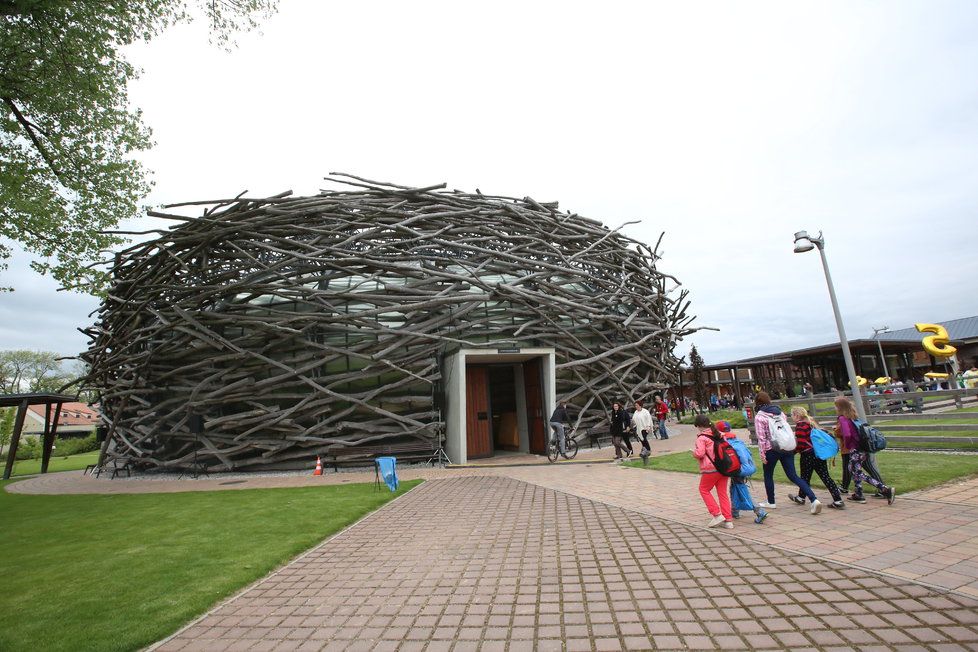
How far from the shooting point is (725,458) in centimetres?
559

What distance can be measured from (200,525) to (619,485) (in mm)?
7478

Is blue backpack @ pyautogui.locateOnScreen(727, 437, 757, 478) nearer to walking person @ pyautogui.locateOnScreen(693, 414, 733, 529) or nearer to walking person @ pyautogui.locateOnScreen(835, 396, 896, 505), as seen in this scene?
walking person @ pyautogui.locateOnScreen(693, 414, 733, 529)

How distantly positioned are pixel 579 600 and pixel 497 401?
15103 millimetres

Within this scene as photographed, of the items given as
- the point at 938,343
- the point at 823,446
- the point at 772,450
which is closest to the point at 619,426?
the point at 772,450

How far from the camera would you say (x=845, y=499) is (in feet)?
21.8

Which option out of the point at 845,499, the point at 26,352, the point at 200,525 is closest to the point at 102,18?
the point at 200,525

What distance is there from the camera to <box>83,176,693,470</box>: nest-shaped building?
13953mm

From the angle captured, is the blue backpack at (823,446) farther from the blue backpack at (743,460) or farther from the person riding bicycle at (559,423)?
the person riding bicycle at (559,423)

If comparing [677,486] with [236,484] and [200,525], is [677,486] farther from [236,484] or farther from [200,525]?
[236,484]

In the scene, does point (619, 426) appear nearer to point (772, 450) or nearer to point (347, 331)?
point (772, 450)

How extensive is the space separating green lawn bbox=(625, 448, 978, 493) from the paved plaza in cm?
31

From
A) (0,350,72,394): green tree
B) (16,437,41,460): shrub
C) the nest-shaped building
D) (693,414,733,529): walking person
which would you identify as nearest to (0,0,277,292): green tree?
the nest-shaped building

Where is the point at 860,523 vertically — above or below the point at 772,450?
below

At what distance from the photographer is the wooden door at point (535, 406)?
15.5 m
